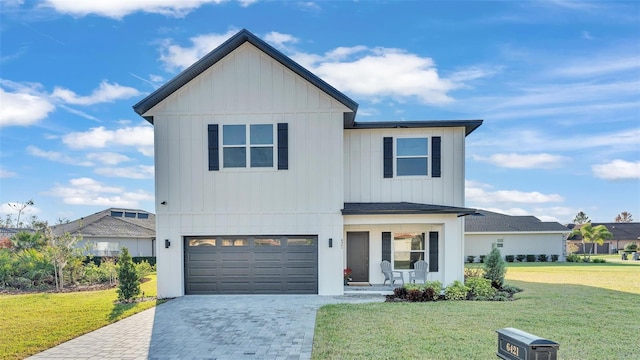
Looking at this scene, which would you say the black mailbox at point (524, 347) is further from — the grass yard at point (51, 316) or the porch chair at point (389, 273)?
the porch chair at point (389, 273)

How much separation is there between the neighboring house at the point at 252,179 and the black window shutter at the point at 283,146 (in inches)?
1.3

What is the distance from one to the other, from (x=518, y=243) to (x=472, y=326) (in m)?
24.6

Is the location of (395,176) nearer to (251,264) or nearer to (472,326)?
(251,264)

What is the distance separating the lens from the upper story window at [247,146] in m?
11.9

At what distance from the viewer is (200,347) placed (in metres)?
6.78

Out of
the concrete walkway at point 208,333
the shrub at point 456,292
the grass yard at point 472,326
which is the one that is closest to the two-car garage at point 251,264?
the concrete walkway at point 208,333

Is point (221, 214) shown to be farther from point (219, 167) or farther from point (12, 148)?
point (12, 148)

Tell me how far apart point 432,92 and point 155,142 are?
11130 millimetres

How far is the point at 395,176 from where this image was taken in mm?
13352

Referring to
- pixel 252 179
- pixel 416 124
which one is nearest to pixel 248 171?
pixel 252 179

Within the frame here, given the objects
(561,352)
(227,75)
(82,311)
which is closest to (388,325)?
(561,352)

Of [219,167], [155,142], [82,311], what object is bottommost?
[82,311]

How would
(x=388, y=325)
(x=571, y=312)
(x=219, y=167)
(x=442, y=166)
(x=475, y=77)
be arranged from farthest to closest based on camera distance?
(x=475, y=77)
(x=442, y=166)
(x=219, y=167)
(x=571, y=312)
(x=388, y=325)

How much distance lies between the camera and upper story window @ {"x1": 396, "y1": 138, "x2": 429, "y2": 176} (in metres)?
13.2
